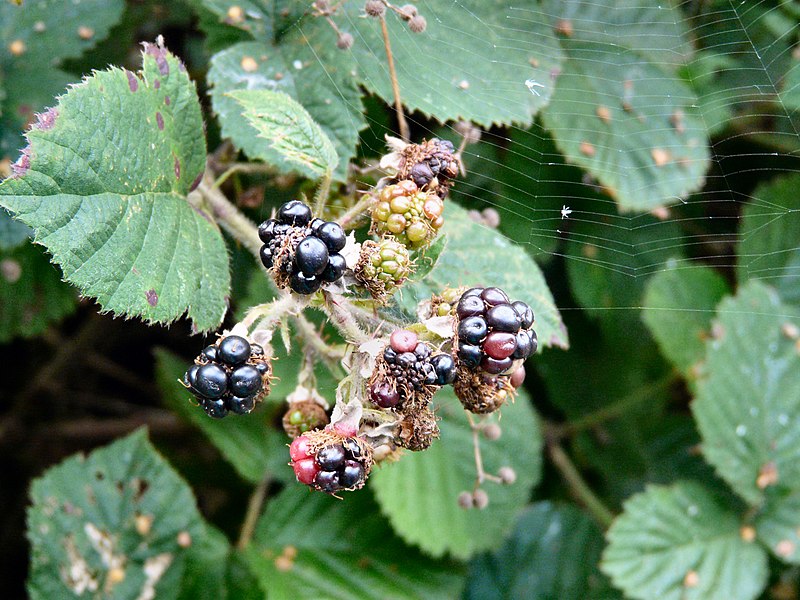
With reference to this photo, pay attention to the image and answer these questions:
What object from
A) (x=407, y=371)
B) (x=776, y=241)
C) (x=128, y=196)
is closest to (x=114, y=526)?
(x=128, y=196)

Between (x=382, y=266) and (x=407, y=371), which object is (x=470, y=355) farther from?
(x=382, y=266)

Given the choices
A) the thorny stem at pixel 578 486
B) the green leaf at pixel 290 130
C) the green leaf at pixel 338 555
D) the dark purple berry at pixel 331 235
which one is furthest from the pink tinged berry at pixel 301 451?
the thorny stem at pixel 578 486

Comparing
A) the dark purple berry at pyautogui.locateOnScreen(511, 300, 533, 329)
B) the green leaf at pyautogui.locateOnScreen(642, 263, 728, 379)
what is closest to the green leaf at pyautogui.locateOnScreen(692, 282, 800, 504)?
the green leaf at pyautogui.locateOnScreen(642, 263, 728, 379)

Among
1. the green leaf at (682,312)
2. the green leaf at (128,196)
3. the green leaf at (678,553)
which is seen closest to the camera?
the green leaf at (128,196)

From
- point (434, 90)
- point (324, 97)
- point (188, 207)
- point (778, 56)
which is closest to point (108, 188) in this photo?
point (188, 207)

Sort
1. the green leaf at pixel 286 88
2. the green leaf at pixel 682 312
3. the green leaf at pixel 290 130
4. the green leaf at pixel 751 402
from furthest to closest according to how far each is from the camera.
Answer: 1. the green leaf at pixel 682 312
2. the green leaf at pixel 751 402
3. the green leaf at pixel 286 88
4. the green leaf at pixel 290 130

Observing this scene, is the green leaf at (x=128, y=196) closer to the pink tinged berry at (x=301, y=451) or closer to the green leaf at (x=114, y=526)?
the pink tinged berry at (x=301, y=451)

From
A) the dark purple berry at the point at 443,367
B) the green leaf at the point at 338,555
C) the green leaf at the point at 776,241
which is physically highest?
the dark purple berry at the point at 443,367
